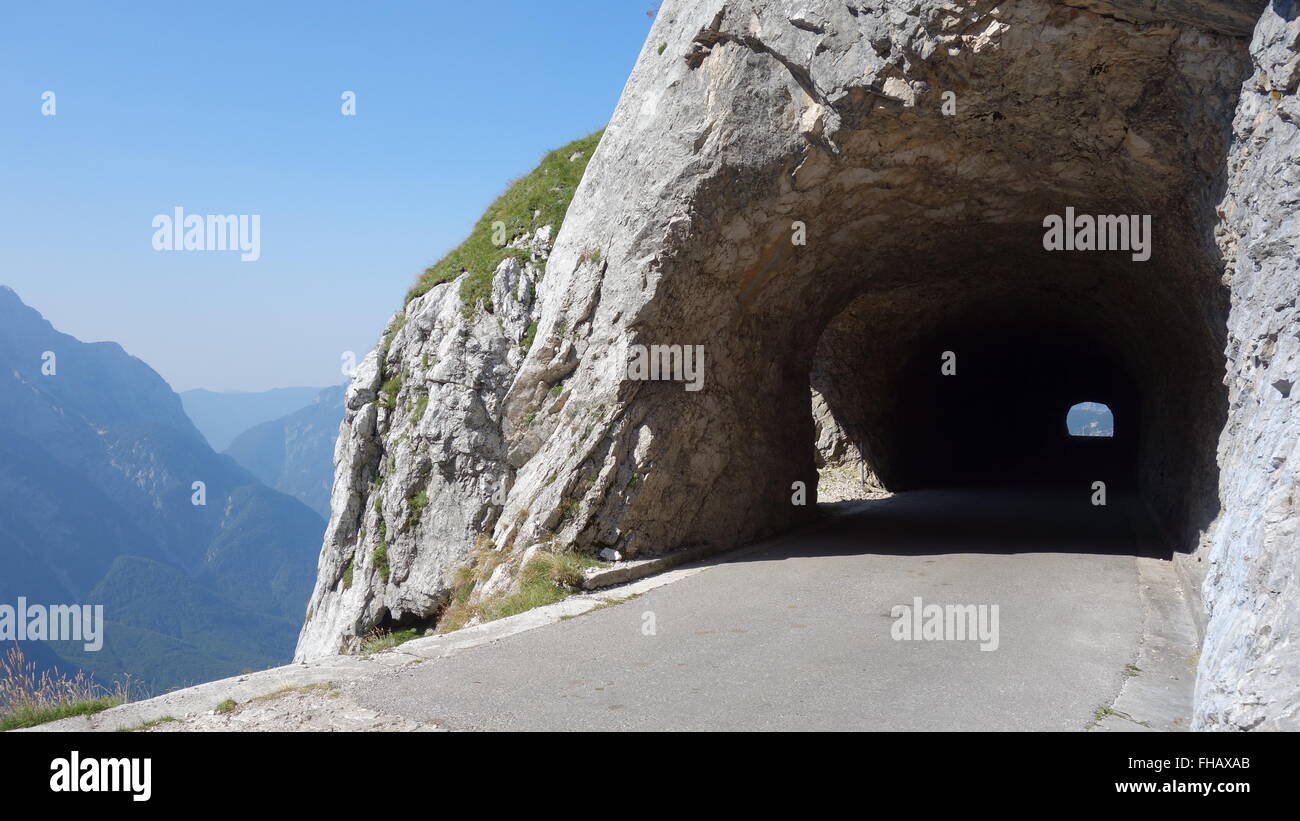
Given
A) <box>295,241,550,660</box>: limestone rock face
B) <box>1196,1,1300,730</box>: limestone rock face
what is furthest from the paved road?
<box>295,241,550,660</box>: limestone rock face

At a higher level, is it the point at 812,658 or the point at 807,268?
the point at 807,268

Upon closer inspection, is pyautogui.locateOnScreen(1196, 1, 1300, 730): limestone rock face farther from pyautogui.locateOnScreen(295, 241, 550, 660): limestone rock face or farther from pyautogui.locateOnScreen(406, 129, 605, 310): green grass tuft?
pyautogui.locateOnScreen(406, 129, 605, 310): green grass tuft

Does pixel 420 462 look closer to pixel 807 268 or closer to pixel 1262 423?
pixel 807 268

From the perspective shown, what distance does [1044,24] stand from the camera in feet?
32.7

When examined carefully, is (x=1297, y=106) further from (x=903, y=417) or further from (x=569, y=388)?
(x=903, y=417)

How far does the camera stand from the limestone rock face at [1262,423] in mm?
A: 4629

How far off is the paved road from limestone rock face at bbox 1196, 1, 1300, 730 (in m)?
1.26

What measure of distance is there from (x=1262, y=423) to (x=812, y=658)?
4.05 metres

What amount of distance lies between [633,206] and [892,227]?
4682mm

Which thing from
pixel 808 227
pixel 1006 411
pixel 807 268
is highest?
pixel 808 227

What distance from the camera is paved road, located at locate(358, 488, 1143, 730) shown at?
6.02 meters

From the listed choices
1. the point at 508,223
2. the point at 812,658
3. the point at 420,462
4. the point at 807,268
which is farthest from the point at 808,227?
the point at 420,462

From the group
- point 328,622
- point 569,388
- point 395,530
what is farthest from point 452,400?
point 328,622

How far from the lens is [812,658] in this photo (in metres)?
7.58
